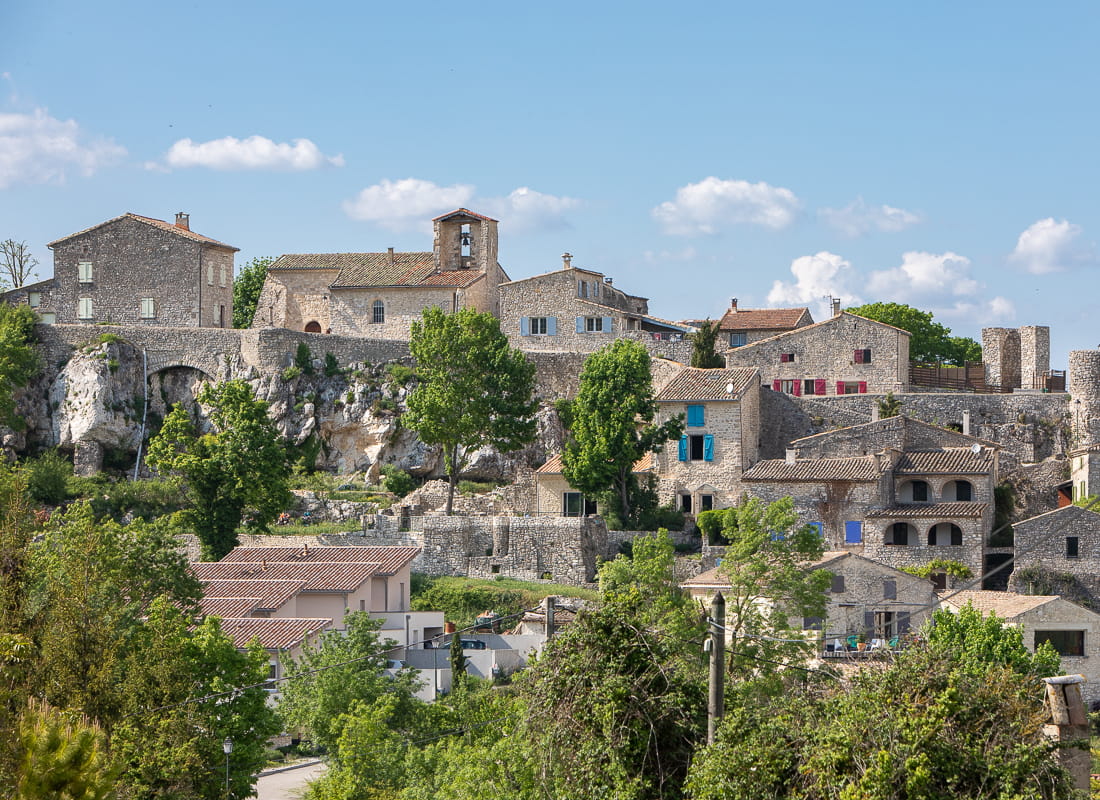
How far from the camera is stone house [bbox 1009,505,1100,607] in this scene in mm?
53406

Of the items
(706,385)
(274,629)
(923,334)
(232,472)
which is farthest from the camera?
(923,334)

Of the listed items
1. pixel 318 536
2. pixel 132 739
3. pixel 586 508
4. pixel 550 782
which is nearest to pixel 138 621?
pixel 132 739

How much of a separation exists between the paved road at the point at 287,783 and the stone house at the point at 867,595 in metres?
15.3

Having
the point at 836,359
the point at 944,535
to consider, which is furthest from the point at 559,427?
the point at 944,535

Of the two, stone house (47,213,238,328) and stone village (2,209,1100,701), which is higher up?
stone house (47,213,238,328)

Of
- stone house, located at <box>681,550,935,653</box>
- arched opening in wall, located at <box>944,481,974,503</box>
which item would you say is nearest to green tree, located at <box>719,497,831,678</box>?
stone house, located at <box>681,550,935,653</box>

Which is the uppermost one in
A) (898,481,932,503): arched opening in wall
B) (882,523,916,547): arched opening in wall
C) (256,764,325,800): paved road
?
(898,481,932,503): arched opening in wall

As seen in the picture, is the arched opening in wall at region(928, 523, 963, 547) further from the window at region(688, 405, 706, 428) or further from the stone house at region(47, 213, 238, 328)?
the stone house at region(47, 213, 238, 328)

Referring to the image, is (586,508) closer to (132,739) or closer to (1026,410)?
(1026,410)

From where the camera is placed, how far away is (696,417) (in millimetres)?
59469

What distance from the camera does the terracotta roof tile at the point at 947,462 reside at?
184 feet

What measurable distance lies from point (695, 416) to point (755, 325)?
14.8m

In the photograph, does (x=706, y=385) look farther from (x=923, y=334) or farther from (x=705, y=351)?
(x=923, y=334)

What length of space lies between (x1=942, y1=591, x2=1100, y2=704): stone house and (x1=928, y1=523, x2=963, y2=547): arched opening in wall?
510cm
